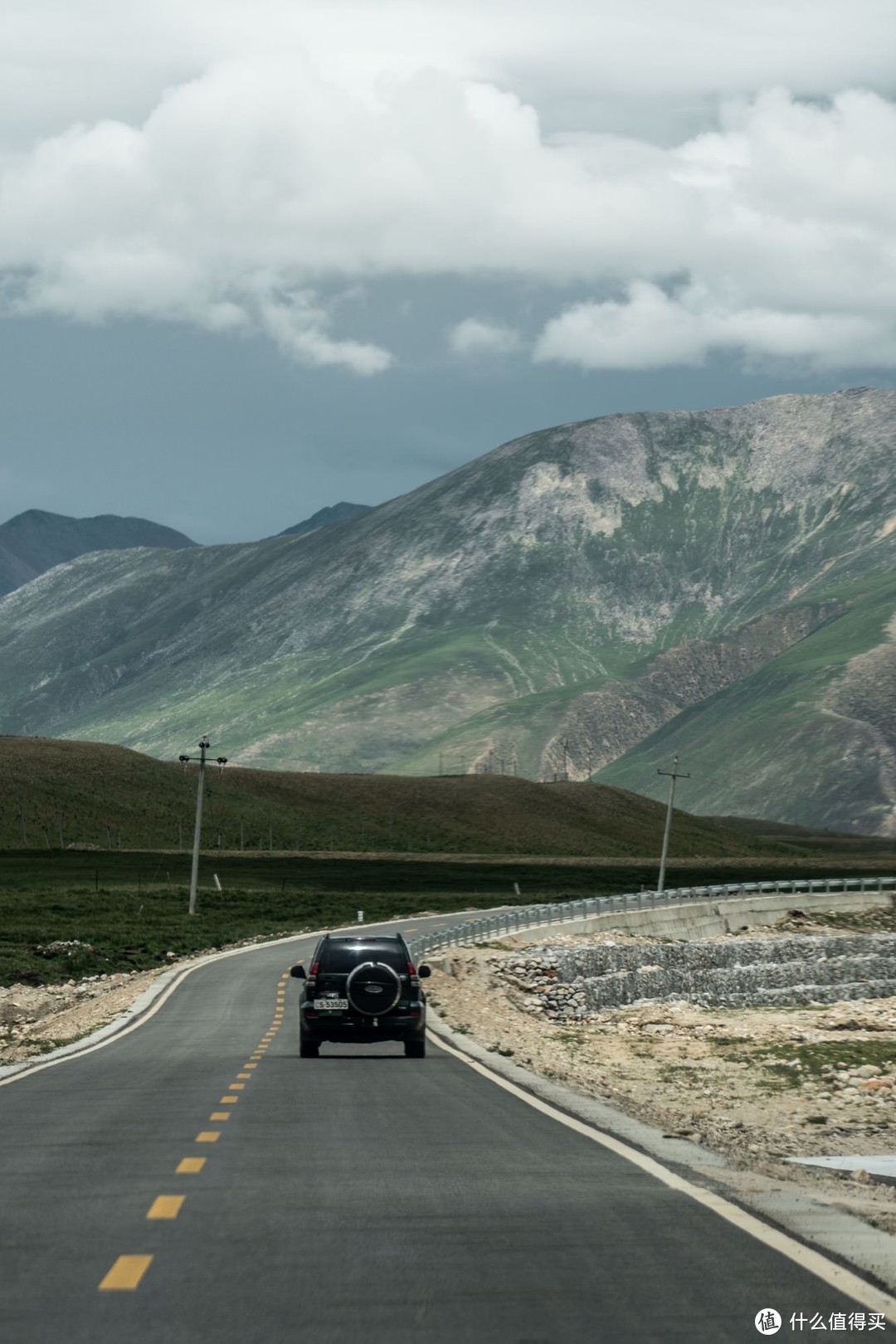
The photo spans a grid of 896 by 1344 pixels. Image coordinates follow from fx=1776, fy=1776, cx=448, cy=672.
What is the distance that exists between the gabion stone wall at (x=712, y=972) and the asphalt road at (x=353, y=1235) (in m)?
46.1

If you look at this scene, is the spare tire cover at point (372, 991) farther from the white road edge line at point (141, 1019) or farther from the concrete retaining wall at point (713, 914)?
the concrete retaining wall at point (713, 914)

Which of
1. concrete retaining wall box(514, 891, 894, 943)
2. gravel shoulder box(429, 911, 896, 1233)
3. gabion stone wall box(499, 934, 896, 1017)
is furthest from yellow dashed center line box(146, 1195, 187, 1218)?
concrete retaining wall box(514, 891, 894, 943)

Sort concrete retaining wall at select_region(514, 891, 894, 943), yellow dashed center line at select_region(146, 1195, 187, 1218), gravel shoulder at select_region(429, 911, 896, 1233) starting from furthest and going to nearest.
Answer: concrete retaining wall at select_region(514, 891, 894, 943), gravel shoulder at select_region(429, 911, 896, 1233), yellow dashed center line at select_region(146, 1195, 187, 1218)

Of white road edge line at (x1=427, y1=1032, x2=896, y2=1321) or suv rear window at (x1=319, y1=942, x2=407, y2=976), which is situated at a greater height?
suv rear window at (x1=319, y1=942, x2=407, y2=976)

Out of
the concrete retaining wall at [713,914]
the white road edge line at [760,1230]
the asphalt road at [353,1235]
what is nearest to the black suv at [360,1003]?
the asphalt road at [353,1235]

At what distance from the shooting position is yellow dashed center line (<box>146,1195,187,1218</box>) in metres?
13.0

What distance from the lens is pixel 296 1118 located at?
20781 mm

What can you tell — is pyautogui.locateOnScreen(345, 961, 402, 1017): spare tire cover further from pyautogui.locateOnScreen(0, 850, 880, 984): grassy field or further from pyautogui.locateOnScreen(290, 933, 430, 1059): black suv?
pyautogui.locateOnScreen(0, 850, 880, 984): grassy field

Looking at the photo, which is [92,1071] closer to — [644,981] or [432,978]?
[432,978]

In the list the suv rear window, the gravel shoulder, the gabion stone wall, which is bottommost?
the gabion stone wall

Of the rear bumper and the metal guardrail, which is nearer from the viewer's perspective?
the rear bumper

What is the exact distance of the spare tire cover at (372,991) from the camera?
3172 cm

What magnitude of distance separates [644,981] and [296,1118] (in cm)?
5908

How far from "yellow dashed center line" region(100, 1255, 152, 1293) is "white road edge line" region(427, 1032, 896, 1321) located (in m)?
4.03
